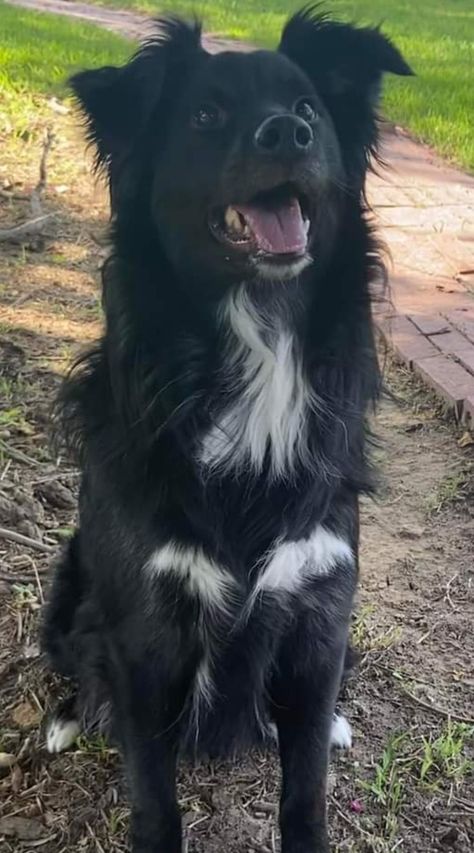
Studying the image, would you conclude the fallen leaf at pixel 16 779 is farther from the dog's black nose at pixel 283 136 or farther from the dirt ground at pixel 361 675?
the dog's black nose at pixel 283 136

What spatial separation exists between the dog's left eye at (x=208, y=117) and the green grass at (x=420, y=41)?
0.46 meters

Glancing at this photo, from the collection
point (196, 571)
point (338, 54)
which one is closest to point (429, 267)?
point (338, 54)

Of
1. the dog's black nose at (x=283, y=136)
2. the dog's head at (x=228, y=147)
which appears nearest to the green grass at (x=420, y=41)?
the dog's head at (x=228, y=147)

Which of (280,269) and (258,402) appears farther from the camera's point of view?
(258,402)

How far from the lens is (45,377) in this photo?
4160mm

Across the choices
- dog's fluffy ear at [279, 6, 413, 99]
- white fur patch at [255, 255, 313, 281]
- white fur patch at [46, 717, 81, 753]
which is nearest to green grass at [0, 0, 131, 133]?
dog's fluffy ear at [279, 6, 413, 99]

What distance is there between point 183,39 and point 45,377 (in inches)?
84.5

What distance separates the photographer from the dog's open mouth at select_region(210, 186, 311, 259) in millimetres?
2076

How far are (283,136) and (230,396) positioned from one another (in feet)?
1.84

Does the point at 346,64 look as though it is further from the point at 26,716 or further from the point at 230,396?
the point at 26,716

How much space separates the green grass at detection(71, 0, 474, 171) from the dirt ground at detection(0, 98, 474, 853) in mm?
1525

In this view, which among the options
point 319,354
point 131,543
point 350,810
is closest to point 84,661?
point 131,543

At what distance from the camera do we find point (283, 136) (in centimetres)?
201

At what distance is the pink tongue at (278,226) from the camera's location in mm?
2074
